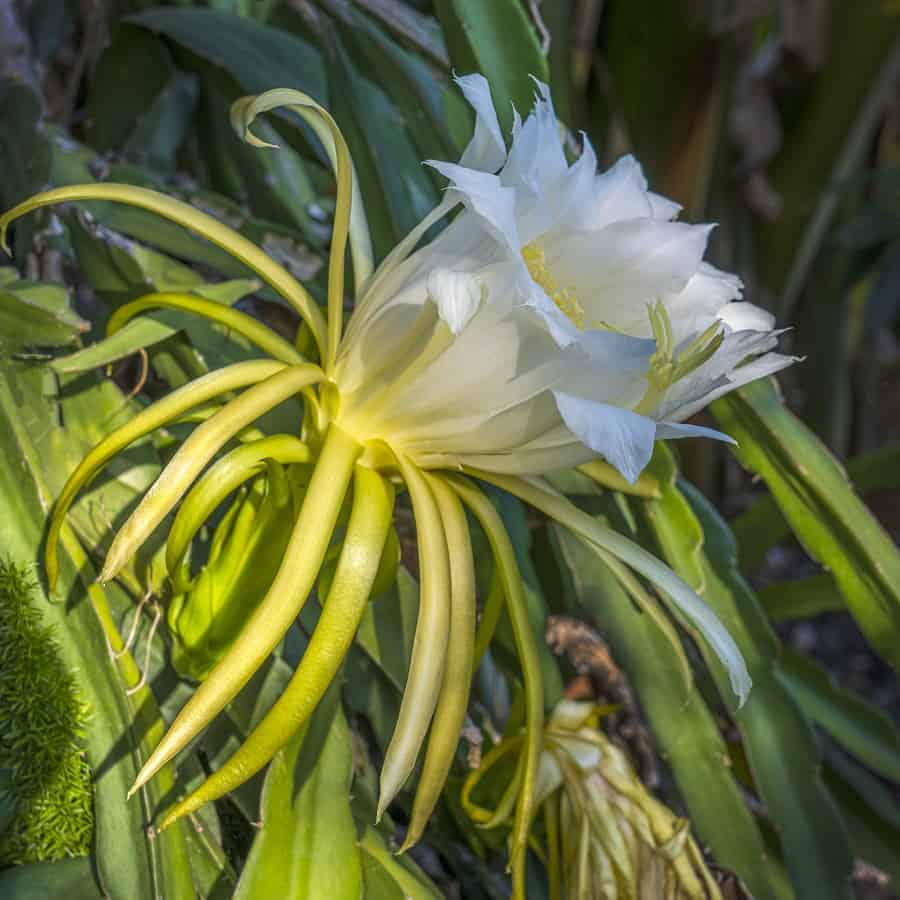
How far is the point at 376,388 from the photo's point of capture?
1.63 ft

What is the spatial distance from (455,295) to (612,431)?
0.09 m

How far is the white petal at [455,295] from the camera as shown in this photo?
417 millimetres

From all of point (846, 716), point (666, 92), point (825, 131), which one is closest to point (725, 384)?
point (846, 716)

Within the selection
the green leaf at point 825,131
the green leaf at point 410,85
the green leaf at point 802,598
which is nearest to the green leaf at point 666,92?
the green leaf at point 825,131

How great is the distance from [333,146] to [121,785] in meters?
0.36

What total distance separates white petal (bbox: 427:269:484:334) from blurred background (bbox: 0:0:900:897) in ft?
0.79

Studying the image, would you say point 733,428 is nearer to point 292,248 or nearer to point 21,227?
point 292,248

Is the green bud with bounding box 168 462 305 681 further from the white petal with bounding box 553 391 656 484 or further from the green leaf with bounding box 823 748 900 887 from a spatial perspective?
the green leaf with bounding box 823 748 900 887

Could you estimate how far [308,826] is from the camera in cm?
51

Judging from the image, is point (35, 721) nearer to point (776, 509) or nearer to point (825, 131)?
point (776, 509)

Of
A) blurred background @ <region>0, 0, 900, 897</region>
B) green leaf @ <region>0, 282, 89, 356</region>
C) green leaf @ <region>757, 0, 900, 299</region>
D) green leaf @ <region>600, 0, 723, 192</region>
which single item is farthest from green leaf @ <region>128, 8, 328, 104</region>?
green leaf @ <region>757, 0, 900, 299</region>

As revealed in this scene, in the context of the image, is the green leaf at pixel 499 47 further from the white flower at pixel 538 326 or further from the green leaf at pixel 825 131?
the green leaf at pixel 825 131

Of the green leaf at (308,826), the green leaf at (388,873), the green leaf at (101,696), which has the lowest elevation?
the green leaf at (388,873)

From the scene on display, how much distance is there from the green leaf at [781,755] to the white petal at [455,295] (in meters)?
0.30
